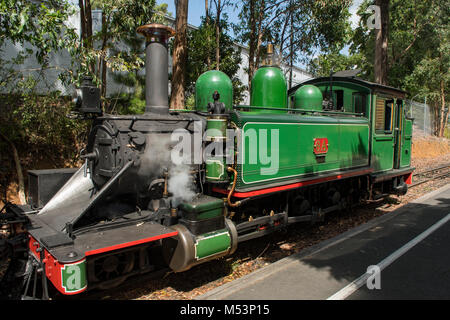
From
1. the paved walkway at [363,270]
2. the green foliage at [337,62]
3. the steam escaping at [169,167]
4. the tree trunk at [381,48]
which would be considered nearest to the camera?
the paved walkway at [363,270]

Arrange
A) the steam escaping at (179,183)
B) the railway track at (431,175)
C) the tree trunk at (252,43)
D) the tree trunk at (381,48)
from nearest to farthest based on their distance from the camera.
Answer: the steam escaping at (179,183)
the railway track at (431,175)
the tree trunk at (381,48)
the tree trunk at (252,43)

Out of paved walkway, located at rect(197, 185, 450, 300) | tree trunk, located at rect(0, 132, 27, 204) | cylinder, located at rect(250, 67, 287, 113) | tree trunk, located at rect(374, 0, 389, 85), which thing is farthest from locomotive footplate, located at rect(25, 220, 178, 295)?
tree trunk, located at rect(374, 0, 389, 85)

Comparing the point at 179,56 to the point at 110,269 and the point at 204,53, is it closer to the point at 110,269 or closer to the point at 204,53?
the point at 204,53

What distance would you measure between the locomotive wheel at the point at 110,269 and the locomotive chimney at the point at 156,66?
197 centimetres

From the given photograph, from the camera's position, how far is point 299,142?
5.73m

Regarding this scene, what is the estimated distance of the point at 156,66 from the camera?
180 inches

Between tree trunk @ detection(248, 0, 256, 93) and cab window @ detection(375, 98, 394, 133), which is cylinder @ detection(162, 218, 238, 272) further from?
tree trunk @ detection(248, 0, 256, 93)

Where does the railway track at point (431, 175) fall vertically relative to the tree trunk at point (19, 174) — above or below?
below

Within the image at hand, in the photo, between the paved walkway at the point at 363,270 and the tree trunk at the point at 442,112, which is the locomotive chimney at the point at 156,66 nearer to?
the paved walkway at the point at 363,270

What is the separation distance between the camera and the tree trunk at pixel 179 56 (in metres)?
9.52

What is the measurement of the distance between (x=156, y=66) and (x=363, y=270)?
159 inches

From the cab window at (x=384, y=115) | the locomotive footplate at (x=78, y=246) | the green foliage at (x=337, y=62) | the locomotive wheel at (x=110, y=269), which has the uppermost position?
the green foliage at (x=337, y=62)

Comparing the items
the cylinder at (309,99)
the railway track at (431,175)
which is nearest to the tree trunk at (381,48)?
the railway track at (431,175)
